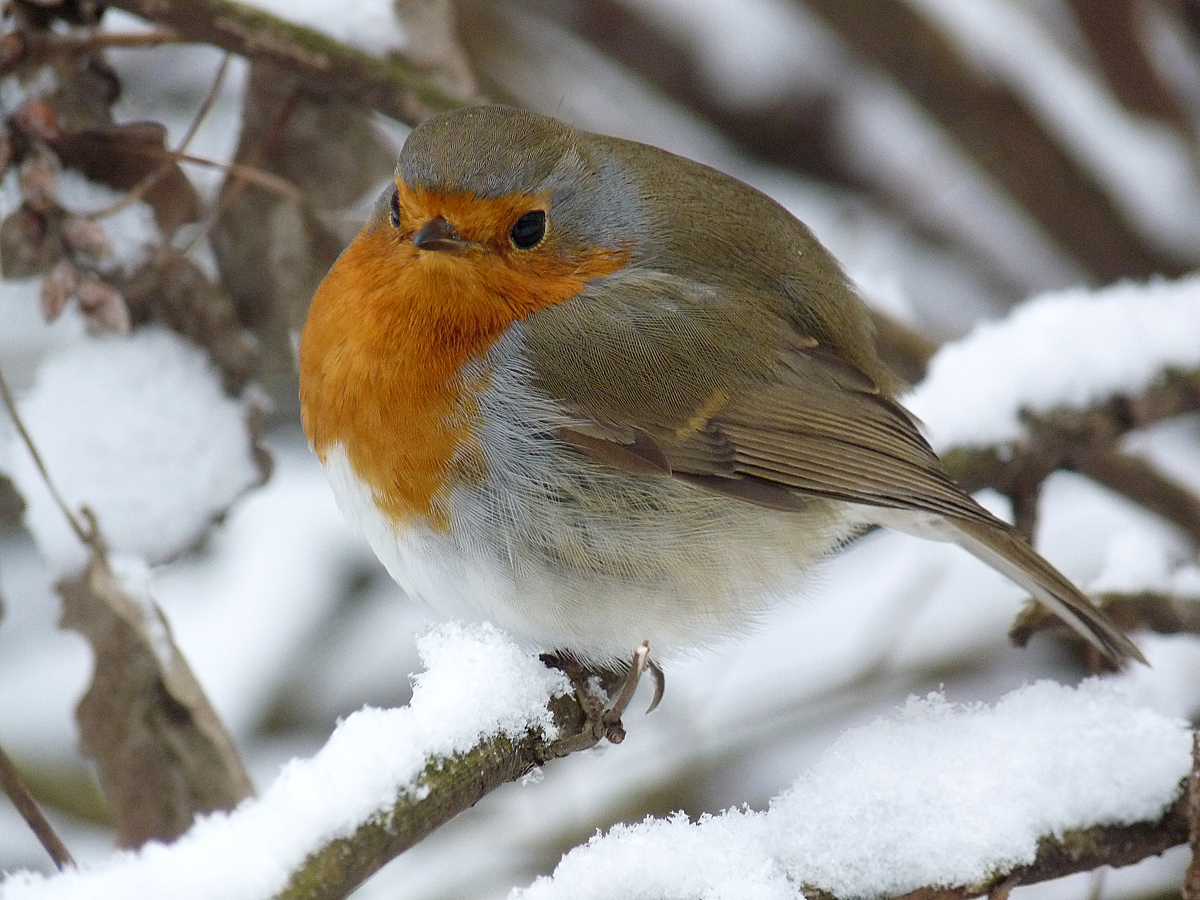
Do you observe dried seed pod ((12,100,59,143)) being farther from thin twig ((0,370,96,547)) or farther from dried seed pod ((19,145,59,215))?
thin twig ((0,370,96,547))

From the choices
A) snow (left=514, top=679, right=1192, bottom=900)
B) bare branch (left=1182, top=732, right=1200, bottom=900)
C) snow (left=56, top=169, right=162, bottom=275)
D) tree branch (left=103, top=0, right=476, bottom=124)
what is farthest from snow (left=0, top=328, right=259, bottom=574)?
bare branch (left=1182, top=732, right=1200, bottom=900)

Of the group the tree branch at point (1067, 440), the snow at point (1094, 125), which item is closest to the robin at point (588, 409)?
the tree branch at point (1067, 440)

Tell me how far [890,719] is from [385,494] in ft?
3.26

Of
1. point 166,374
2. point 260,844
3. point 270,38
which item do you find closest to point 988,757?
point 260,844

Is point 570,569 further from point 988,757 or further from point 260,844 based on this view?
point 260,844

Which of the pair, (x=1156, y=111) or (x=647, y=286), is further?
(x=1156, y=111)

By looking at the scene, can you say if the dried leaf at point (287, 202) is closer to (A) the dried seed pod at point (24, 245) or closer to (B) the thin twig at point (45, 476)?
(A) the dried seed pod at point (24, 245)

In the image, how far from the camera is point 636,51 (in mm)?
4508

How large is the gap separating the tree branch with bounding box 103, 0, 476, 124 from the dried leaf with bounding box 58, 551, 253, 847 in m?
1.14

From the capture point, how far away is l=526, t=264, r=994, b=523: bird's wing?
2.64 metres

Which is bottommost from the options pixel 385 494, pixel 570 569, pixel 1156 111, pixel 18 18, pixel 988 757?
pixel 988 757

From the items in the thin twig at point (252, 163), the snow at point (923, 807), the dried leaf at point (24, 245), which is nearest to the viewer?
the snow at point (923, 807)

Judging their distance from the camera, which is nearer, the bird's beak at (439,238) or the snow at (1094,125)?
the bird's beak at (439,238)

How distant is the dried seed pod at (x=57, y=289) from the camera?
8.33 feet
